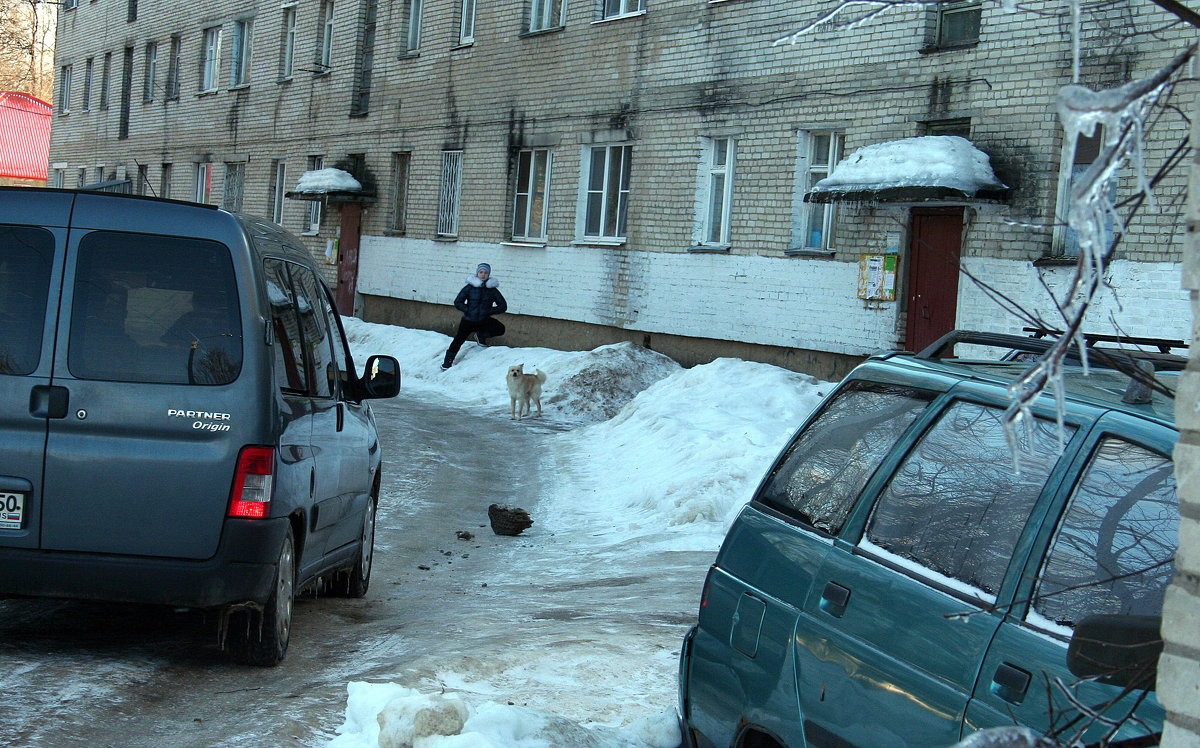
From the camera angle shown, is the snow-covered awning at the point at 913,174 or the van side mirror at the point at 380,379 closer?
the van side mirror at the point at 380,379

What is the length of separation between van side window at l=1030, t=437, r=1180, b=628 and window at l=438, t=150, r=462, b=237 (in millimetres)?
21559

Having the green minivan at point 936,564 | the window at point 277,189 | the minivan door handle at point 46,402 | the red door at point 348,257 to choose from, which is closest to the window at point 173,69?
the window at point 277,189

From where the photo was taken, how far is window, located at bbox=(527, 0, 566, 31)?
21547 mm

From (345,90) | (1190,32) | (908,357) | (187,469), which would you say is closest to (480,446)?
(1190,32)

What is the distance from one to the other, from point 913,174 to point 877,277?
1860 millimetres

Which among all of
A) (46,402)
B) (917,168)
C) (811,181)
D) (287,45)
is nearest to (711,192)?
(811,181)

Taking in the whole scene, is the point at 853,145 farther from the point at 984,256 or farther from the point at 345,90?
the point at 345,90

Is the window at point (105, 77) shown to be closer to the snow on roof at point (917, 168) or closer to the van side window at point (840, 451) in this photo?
the snow on roof at point (917, 168)

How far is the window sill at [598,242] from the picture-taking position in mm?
19703

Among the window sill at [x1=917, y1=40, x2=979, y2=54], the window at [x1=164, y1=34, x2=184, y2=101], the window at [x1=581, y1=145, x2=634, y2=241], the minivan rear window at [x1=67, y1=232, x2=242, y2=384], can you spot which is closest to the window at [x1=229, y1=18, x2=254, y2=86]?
the window at [x1=164, y1=34, x2=184, y2=101]

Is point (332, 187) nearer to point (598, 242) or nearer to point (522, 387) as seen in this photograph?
point (598, 242)

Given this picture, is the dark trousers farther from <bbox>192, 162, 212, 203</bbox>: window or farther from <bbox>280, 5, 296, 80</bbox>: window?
<bbox>192, 162, 212, 203</bbox>: window

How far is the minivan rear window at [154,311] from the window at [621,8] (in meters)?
15.2

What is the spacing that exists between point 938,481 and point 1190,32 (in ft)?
33.9
